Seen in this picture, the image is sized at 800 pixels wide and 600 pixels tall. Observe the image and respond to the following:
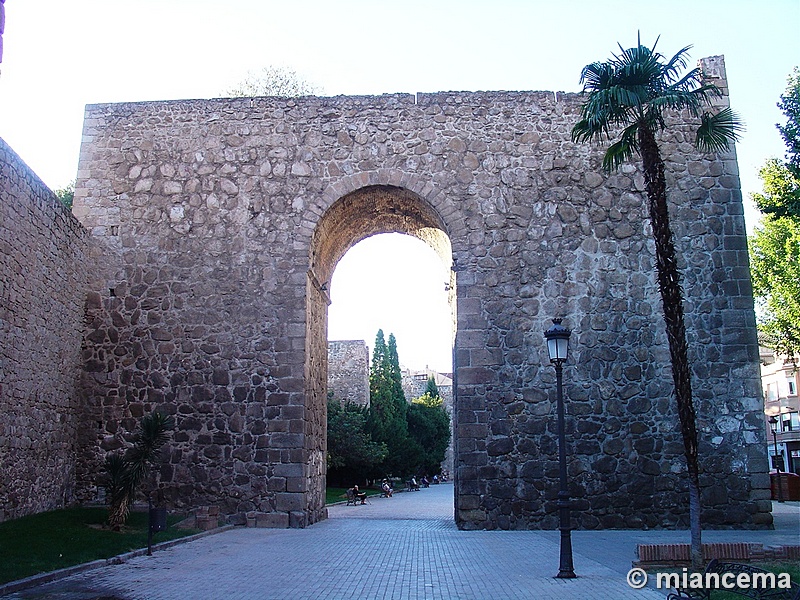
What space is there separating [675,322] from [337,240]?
9355 millimetres

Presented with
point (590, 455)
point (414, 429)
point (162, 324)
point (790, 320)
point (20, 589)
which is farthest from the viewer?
point (414, 429)

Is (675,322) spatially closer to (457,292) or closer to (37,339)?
(457,292)

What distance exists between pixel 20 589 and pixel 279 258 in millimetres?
8157

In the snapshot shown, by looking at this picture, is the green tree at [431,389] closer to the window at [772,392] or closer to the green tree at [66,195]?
the window at [772,392]

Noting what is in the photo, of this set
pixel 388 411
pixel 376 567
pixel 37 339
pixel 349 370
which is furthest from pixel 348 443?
pixel 376 567

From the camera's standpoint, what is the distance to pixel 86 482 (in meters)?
13.5

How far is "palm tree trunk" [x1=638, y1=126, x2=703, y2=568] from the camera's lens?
27.0 feet

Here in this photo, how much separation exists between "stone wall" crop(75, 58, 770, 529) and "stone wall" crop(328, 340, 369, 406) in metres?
24.2

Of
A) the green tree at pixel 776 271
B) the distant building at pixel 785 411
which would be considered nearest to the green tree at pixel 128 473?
the green tree at pixel 776 271

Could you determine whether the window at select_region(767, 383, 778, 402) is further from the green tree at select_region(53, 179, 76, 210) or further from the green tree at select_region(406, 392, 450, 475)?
the green tree at select_region(53, 179, 76, 210)

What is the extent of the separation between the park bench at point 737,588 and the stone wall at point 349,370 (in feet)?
109

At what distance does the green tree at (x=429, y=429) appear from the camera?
4806 cm

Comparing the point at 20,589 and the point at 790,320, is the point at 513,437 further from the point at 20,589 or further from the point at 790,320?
the point at 790,320

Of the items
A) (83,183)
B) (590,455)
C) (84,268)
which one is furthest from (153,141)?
(590,455)
